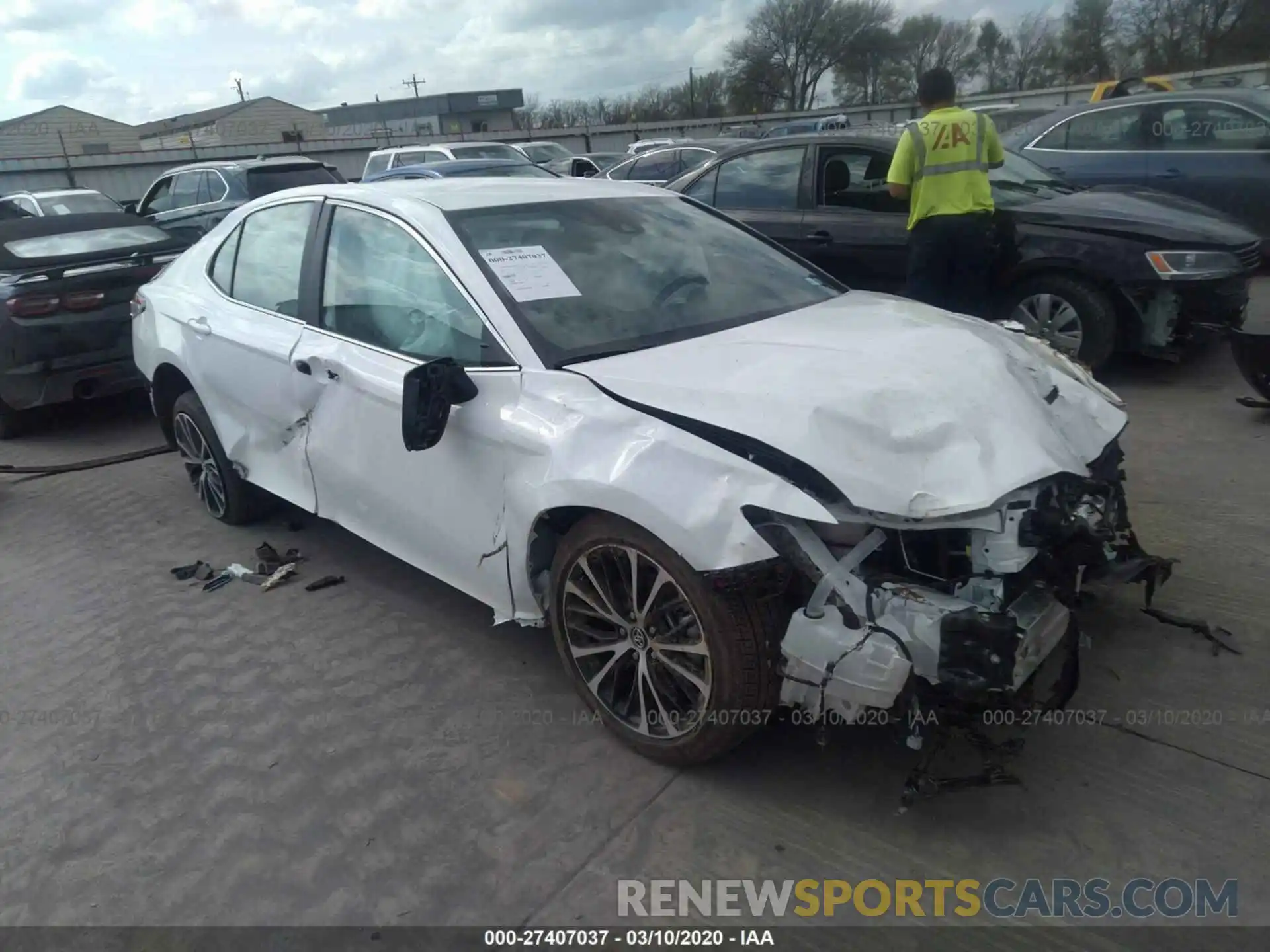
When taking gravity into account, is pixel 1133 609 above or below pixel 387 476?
below

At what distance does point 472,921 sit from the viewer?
2.36m

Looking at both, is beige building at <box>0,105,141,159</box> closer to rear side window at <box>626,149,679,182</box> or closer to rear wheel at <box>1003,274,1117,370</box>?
rear side window at <box>626,149,679,182</box>

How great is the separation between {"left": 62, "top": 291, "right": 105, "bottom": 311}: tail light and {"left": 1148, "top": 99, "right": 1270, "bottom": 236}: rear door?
868cm

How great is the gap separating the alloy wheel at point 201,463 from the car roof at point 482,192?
1.43m

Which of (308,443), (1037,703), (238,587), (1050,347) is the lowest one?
(238,587)

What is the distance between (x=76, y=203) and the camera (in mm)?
13672

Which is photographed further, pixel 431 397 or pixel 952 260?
pixel 952 260

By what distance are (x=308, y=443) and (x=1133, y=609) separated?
331cm

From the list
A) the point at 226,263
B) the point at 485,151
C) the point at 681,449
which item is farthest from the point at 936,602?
the point at 485,151

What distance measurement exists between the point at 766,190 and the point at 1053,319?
225 centimetres

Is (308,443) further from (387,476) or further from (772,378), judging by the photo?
(772,378)

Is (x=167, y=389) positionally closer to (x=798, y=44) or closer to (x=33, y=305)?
(x=33, y=305)

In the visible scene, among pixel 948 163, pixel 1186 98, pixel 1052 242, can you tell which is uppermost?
pixel 1186 98

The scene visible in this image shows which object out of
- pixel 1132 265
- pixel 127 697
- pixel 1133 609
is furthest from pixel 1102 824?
pixel 1132 265
